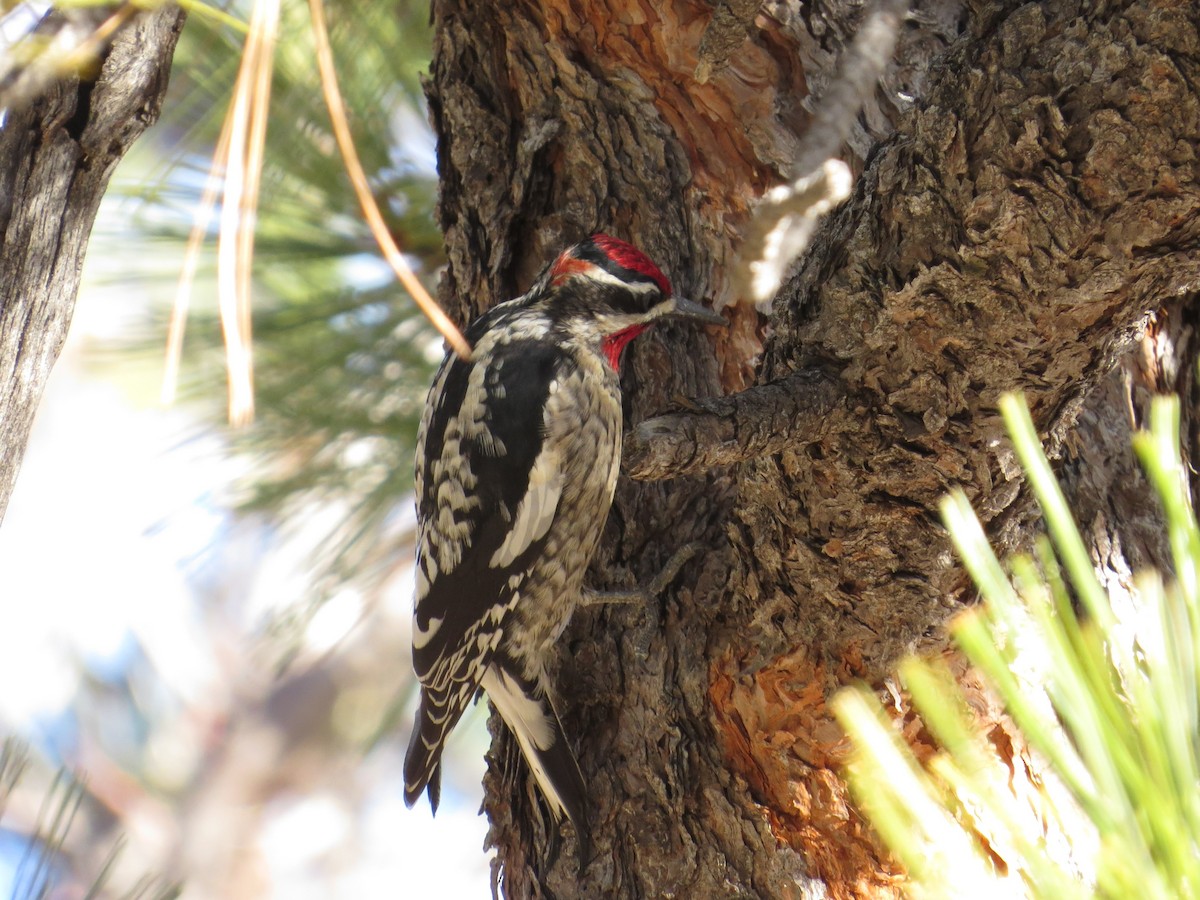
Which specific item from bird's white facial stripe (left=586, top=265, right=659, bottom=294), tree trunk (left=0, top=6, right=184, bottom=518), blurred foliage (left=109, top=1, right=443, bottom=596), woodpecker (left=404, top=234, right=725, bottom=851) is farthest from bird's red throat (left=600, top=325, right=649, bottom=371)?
tree trunk (left=0, top=6, right=184, bottom=518)

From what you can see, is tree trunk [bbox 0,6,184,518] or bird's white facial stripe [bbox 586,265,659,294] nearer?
tree trunk [bbox 0,6,184,518]

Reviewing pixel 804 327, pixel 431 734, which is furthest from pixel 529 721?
pixel 804 327

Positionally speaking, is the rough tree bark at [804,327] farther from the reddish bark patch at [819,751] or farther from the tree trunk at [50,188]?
the tree trunk at [50,188]

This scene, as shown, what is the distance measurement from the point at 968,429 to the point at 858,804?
584 millimetres

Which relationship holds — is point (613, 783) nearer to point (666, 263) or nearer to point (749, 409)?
point (749, 409)

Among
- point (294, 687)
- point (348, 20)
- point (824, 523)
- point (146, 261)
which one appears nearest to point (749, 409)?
point (824, 523)

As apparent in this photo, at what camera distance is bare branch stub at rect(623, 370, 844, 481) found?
1410 millimetres

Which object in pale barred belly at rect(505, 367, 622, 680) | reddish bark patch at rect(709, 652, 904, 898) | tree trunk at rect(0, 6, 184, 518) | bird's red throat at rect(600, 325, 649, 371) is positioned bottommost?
reddish bark patch at rect(709, 652, 904, 898)

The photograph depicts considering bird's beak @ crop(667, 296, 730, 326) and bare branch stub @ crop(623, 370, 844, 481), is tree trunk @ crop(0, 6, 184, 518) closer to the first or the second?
bare branch stub @ crop(623, 370, 844, 481)

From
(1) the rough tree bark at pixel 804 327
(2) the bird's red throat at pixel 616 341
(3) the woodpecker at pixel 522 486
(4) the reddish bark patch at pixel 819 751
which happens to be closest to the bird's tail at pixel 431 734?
(3) the woodpecker at pixel 522 486

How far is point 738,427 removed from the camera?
1.41m

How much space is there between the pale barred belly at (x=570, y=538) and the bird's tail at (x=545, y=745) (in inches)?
1.9

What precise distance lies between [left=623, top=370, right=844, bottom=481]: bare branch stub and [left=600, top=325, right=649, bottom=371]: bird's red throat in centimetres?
69

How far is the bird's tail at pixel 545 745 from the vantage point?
1809mm
